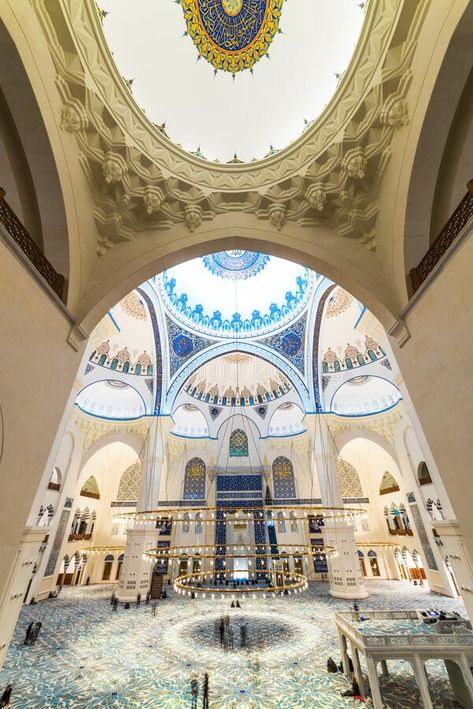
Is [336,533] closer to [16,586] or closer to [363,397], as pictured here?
[363,397]

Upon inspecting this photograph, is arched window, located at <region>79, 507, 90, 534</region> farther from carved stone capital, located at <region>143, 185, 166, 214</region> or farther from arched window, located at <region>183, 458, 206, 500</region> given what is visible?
carved stone capital, located at <region>143, 185, 166, 214</region>

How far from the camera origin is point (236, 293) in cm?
1314

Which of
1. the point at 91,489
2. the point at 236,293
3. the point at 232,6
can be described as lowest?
the point at 91,489

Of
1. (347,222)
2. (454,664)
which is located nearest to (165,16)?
(347,222)

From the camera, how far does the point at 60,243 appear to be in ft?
13.5

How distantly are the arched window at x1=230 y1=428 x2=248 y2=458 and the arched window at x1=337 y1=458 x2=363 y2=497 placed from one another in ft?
16.2

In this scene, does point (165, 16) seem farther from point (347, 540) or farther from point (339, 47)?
point (347, 540)

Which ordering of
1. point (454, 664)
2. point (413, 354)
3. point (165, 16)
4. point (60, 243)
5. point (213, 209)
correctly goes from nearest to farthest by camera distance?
point (413, 354) < point (60, 243) < point (454, 664) < point (165, 16) < point (213, 209)

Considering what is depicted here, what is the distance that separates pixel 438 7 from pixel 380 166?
1.49 meters

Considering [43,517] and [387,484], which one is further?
[387,484]

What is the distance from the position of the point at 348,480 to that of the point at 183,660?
12.4 m

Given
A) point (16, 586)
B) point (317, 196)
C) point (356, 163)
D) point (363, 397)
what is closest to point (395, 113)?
point (356, 163)

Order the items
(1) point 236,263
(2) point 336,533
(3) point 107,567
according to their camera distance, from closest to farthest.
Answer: (2) point 336,533
(1) point 236,263
(3) point 107,567

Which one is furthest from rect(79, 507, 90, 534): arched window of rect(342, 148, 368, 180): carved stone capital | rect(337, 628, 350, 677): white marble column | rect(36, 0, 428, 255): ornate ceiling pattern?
rect(342, 148, 368, 180): carved stone capital
